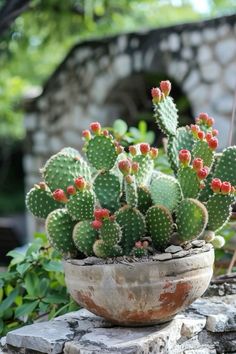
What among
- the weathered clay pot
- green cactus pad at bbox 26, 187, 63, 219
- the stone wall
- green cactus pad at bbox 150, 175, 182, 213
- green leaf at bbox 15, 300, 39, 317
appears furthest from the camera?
the stone wall

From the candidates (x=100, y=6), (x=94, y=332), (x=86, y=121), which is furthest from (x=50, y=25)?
(x=94, y=332)

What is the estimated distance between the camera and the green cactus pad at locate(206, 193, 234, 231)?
186cm

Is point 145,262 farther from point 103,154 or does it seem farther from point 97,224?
point 103,154

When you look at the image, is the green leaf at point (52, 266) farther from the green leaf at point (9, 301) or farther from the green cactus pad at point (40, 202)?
the green cactus pad at point (40, 202)

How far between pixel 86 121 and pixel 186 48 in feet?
4.80

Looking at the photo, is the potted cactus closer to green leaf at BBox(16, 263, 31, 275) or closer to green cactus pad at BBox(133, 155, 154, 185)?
green cactus pad at BBox(133, 155, 154, 185)

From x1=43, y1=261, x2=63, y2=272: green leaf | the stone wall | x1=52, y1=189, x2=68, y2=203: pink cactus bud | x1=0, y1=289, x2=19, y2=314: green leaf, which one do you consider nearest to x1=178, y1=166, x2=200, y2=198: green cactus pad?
x1=52, y1=189, x2=68, y2=203: pink cactus bud

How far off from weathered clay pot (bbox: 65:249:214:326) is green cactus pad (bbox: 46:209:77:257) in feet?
0.19

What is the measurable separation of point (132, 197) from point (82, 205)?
13 centimetres

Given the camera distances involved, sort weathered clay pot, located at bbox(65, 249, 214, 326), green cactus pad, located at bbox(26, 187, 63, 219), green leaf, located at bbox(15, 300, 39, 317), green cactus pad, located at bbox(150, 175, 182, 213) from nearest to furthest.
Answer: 1. weathered clay pot, located at bbox(65, 249, 214, 326)
2. green cactus pad, located at bbox(150, 175, 182, 213)
3. green cactus pad, located at bbox(26, 187, 63, 219)
4. green leaf, located at bbox(15, 300, 39, 317)

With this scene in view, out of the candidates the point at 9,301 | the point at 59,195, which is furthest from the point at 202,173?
the point at 9,301

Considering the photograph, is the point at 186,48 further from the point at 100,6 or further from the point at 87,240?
Result: the point at 87,240

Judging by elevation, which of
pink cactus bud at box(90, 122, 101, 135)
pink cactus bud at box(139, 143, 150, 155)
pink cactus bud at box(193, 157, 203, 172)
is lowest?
pink cactus bud at box(193, 157, 203, 172)

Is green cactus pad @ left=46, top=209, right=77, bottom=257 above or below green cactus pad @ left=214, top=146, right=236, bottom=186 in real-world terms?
below
